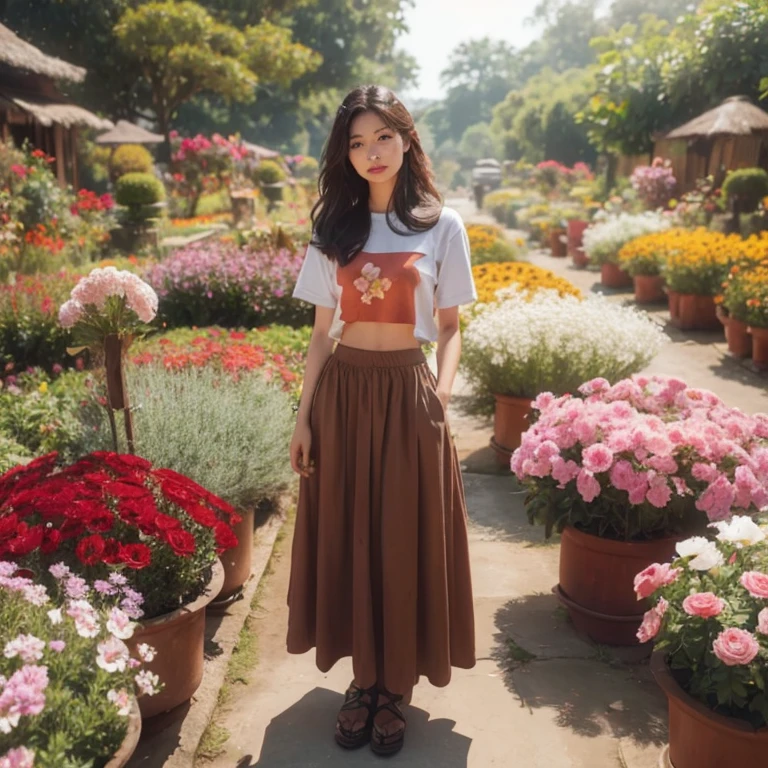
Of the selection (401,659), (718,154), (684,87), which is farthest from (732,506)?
(684,87)

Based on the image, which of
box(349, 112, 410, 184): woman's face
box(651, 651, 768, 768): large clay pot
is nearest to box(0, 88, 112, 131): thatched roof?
box(349, 112, 410, 184): woman's face

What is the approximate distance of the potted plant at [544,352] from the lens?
5.64 meters

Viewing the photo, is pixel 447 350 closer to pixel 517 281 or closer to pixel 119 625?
pixel 119 625

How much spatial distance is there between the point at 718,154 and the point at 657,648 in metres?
17.9

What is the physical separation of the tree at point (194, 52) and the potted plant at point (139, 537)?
2270 centimetres

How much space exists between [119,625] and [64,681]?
18cm

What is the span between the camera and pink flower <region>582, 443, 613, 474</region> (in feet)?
10.8

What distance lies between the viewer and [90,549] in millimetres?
2619

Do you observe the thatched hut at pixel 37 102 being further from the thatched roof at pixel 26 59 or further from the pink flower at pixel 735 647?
the pink flower at pixel 735 647

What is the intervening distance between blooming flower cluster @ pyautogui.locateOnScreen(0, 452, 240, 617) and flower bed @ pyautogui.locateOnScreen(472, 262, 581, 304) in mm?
4763

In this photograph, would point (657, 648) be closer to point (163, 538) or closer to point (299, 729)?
point (299, 729)

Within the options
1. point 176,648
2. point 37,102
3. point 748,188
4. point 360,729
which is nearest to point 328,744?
point 360,729

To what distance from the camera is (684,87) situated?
19.3m

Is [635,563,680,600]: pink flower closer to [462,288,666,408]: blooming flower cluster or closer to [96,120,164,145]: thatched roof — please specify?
[462,288,666,408]: blooming flower cluster
